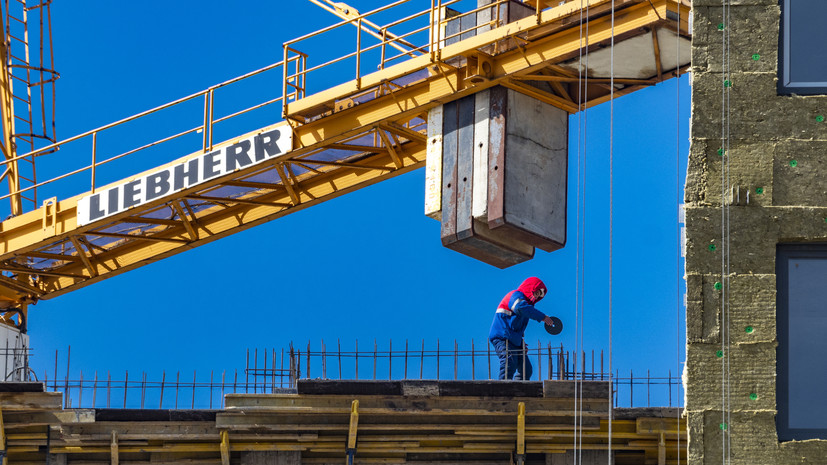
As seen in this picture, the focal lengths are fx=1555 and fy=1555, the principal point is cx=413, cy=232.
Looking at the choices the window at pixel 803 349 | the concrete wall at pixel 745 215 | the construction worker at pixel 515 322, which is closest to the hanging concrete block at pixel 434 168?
the construction worker at pixel 515 322

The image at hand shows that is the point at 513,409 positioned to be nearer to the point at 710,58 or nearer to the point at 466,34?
the point at 466,34

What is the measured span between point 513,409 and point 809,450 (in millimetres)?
12459

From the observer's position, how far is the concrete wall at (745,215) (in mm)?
13352

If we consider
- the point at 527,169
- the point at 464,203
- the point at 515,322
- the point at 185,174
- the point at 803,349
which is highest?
the point at 185,174

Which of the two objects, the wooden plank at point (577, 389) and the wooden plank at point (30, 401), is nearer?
the wooden plank at point (577, 389)

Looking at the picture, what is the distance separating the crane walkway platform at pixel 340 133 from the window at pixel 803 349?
10.1 metres

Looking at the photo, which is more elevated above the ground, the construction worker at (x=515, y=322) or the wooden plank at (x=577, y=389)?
the construction worker at (x=515, y=322)

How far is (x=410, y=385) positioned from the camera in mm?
24938

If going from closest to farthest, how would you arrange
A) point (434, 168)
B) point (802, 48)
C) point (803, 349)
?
point (803, 349) → point (802, 48) → point (434, 168)

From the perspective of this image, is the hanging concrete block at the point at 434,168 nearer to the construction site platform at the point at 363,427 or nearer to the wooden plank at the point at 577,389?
the construction site platform at the point at 363,427

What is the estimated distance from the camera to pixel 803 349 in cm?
1328

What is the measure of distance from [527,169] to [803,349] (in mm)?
11999

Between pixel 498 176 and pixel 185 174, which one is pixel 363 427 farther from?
pixel 185 174

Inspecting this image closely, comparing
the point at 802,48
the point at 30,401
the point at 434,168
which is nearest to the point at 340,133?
the point at 434,168
